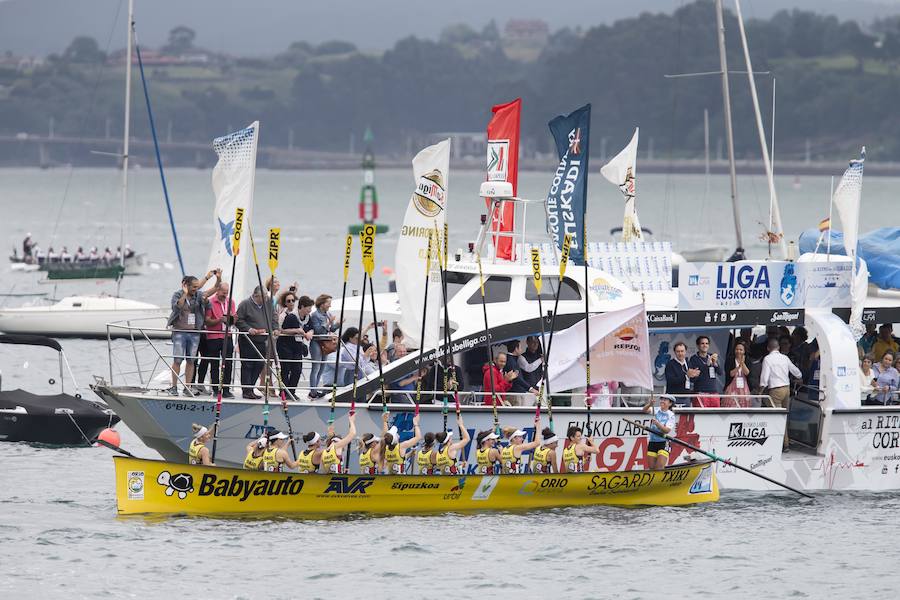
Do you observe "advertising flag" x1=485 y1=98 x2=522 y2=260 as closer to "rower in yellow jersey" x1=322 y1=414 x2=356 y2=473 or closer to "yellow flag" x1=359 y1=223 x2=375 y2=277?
"yellow flag" x1=359 y1=223 x2=375 y2=277

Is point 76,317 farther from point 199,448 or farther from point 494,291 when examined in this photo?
point 199,448

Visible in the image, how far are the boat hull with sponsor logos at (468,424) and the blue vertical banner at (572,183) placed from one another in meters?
3.33

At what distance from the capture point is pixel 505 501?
2608 cm

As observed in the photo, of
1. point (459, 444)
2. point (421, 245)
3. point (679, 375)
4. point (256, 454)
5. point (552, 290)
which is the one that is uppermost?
point (421, 245)

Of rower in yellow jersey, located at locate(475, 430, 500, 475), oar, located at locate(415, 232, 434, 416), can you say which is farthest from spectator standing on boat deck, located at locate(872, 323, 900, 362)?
oar, located at locate(415, 232, 434, 416)

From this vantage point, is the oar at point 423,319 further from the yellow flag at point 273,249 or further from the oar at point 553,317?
the yellow flag at point 273,249

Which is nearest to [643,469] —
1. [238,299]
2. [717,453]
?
[717,453]

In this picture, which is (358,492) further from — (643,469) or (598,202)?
(598,202)

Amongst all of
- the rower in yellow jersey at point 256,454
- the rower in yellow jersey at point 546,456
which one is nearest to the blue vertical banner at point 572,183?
the rower in yellow jersey at point 546,456

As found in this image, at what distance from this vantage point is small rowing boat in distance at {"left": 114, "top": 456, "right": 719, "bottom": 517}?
24594 millimetres

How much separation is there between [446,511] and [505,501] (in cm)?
100

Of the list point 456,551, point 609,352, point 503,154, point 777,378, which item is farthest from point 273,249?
point 777,378

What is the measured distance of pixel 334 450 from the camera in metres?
24.7

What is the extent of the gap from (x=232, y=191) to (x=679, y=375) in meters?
8.21
